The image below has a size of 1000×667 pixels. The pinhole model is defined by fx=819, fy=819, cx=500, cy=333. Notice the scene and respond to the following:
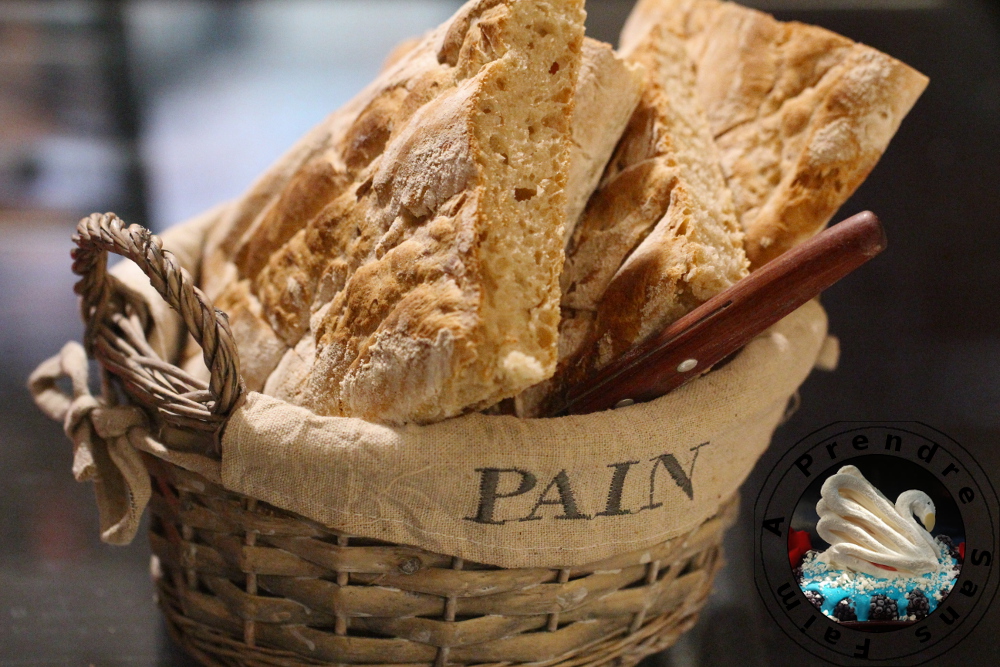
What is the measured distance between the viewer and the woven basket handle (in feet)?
2.68

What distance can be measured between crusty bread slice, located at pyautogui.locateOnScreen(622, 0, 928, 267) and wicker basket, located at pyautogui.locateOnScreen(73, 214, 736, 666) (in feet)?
1.45

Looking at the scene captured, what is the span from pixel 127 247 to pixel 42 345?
51.1 inches

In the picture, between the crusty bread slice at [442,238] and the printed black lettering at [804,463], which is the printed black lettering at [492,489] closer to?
the crusty bread slice at [442,238]

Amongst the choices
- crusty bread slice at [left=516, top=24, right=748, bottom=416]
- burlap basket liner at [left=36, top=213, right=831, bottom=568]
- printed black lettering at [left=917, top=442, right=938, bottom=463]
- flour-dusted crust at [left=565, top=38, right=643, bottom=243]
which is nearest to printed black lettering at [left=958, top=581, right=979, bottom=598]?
printed black lettering at [left=917, top=442, right=938, bottom=463]

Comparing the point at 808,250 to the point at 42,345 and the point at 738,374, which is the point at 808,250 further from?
the point at 42,345

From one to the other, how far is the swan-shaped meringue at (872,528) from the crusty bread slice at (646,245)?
0.26 metres

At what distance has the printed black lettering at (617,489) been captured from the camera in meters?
0.87

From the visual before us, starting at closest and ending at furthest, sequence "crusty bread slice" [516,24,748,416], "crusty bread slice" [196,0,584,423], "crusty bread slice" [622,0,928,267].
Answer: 1. "crusty bread slice" [196,0,584,423]
2. "crusty bread slice" [516,24,748,416]
3. "crusty bread slice" [622,0,928,267]

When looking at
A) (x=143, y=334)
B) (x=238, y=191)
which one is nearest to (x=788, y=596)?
(x=143, y=334)

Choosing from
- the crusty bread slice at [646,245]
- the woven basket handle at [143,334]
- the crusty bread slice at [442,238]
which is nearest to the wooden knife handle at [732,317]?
the crusty bread slice at [646,245]

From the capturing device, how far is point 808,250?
87 cm

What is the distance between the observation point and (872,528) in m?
0.84

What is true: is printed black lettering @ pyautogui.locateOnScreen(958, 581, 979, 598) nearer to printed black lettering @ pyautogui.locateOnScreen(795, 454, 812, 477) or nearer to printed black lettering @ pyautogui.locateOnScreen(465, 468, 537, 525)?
printed black lettering @ pyautogui.locateOnScreen(795, 454, 812, 477)

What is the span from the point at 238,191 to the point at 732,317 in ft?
5.58
